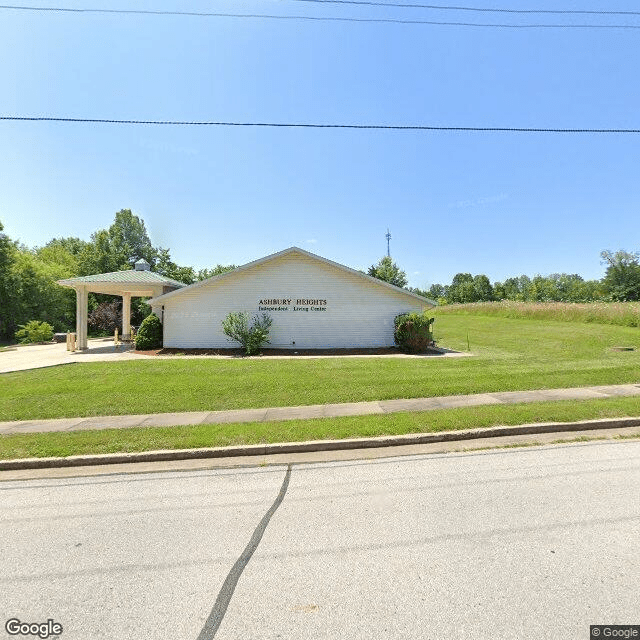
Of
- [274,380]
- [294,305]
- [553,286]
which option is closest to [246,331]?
[294,305]

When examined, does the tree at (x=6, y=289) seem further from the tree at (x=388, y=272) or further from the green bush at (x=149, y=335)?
the tree at (x=388, y=272)

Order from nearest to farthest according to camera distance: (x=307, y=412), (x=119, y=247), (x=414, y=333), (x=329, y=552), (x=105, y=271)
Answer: (x=329, y=552) < (x=307, y=412) < (x=414, y=333) < (x=105, y=271) < (x=119, y=247)

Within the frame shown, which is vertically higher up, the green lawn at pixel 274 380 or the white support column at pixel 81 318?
the white support column at pixel 81 318

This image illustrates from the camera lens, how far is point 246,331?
A: 16828 mm

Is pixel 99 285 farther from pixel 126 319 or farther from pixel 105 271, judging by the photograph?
pixel 105 271

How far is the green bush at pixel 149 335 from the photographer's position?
17.4 metres

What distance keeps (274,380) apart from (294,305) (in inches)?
304

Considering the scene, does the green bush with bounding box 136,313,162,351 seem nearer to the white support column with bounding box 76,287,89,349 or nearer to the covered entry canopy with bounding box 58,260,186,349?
the covered entry canopy with bounding box 58,260,186,349

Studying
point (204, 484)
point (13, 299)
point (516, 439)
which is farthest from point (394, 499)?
point (13, 299)

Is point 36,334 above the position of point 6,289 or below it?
below

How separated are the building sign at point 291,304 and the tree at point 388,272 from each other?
2870cm

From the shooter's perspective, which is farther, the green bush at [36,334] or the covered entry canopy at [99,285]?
the green bush at [36,334]

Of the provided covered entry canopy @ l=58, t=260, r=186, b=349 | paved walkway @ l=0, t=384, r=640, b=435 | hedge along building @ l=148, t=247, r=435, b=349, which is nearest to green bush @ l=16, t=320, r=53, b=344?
covered entry canopy @ l=58, t=260, r=186, b=349

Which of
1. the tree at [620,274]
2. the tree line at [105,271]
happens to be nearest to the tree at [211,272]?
the tree line at [105,271]
